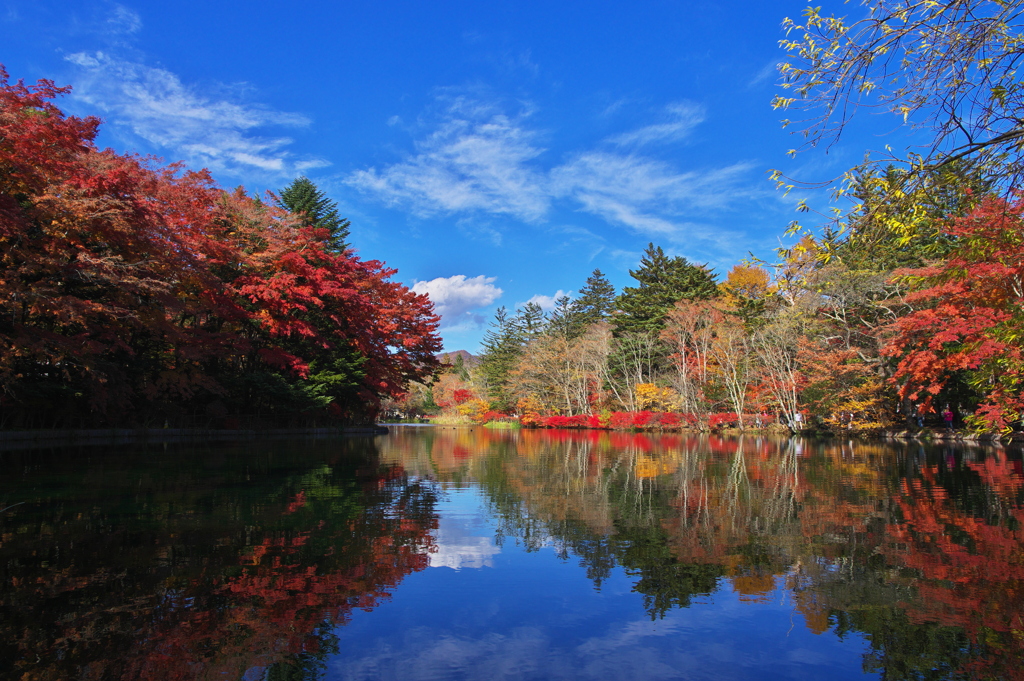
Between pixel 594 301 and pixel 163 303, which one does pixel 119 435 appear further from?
pixel 594 301

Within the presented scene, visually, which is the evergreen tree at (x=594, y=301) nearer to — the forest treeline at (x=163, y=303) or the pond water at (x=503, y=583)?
the forest treeline at (x=163, y=303)

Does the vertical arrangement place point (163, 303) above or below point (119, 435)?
above

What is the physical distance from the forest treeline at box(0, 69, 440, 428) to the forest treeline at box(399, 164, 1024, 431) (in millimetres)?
7358

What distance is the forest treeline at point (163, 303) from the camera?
11867mm

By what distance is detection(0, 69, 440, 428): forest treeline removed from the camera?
11867 millimetres

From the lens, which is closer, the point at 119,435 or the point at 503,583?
the point at 503,583

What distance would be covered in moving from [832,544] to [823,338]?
21.3 metres

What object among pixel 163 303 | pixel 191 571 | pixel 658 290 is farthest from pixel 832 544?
pixel 658 290

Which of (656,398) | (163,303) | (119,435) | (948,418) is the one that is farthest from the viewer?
(656,398)

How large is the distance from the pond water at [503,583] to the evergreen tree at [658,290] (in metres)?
30.6

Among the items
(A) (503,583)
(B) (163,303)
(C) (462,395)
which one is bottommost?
(A) (503,583)

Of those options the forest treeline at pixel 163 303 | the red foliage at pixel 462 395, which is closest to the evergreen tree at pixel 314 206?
the forest treeline at pixel 163 303

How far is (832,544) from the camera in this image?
5000mm

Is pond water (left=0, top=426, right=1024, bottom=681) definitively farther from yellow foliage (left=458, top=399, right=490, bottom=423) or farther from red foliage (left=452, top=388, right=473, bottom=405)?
red foliage (left=452, top=388, right=473, bottom=405)
